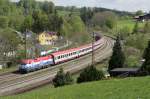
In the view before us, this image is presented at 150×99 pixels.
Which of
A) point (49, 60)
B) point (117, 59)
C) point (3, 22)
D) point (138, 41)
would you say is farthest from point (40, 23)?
point (117, 59)

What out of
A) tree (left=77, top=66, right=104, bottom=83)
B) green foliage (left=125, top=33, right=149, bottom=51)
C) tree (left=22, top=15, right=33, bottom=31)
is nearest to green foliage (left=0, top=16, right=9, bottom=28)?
tree (left=22, top=15, right=33, bottom=31)

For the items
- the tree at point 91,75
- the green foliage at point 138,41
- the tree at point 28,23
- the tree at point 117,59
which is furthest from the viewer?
the tree at point 28,23

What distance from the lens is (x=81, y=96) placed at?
20156 millimetres

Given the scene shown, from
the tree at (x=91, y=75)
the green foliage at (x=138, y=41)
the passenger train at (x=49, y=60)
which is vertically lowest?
→ the green foliage at (x=138, y=41)

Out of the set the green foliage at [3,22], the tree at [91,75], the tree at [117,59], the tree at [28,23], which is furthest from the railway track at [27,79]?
the green foliage at [3,22]

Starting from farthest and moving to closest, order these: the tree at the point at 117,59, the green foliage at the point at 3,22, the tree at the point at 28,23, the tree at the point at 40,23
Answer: the tree at the point at 40,23 → the tree at the point at 28,23 → the green foliage at the point at 3,22 → the tree at the point at 117,59

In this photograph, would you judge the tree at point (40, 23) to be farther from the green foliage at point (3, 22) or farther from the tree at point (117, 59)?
the tree at point (117, 59)

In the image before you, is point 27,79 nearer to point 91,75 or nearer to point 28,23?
point 91,75

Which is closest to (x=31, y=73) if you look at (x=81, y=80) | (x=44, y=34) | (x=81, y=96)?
(x=81, y=80)

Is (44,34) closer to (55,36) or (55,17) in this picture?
(55,36)

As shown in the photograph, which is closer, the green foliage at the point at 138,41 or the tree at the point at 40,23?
the green foliage at the point at 138,41

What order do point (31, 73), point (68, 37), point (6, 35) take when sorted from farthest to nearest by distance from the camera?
point (68, 37) < point (6, 35) < point (31, 73)

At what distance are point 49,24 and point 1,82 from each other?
342 feet

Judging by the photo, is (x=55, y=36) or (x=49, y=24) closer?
(x=55, y=36)
